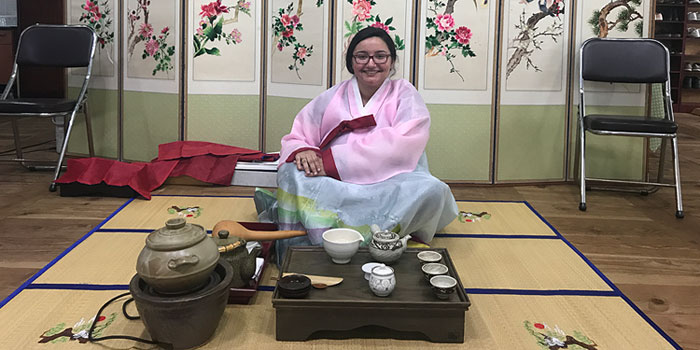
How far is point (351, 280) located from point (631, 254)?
5.09 feet

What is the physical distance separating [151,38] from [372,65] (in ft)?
7.39

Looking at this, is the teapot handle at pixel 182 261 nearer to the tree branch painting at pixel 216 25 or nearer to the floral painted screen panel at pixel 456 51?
the floral painted screen panel at pixel 456 51

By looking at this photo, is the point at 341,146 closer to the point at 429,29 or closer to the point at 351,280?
the point at 351,280

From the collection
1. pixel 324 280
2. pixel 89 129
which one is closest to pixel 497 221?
pixel 324 280

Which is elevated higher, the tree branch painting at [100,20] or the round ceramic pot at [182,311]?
the tree branch painting at [100,20]

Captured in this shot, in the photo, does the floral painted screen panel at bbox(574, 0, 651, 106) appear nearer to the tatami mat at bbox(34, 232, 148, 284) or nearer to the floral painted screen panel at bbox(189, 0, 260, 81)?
the floral painted screen panel at bbox(189, 0, 260, 81)

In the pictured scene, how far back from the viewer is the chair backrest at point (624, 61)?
406 cm

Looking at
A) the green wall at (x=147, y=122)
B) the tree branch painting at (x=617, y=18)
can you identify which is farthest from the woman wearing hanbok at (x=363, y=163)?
the tree branch painting at (x=617, y=18)

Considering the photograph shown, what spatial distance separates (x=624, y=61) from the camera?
4090 millimetres

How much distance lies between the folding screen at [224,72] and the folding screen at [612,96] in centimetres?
221

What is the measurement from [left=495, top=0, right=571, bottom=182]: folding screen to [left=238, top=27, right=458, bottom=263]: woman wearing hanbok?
1.46 meters

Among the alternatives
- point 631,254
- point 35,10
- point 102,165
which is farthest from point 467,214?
point 35,10

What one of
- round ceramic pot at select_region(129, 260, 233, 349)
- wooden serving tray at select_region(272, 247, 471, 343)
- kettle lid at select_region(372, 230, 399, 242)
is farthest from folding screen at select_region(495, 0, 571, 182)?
round ceramic pot at select_region(129, 260, 233, 349)

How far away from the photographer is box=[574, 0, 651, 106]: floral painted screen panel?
13.9 ft
